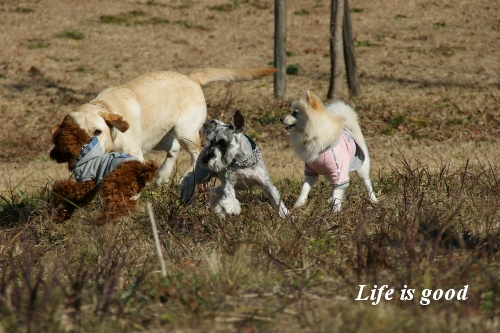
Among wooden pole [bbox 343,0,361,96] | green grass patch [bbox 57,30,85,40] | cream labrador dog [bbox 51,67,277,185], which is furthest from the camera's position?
green grass patch [bbox 57,30,85,40]

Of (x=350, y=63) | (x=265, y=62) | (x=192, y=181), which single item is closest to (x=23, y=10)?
(x=265, y=62)

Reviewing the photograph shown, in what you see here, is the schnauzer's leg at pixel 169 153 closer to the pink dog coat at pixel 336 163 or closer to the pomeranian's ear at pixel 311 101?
the pink dog coat at pixel 336 163

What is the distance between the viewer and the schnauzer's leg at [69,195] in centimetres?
502

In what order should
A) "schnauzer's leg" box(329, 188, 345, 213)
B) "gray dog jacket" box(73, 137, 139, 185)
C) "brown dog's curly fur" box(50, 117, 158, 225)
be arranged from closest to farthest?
"brown dog's curly fur" box(50, 117, 158, 225) < "gray dog jacket" box(73, 137, 139, 185) < "schnauzer's leg" box(329, 188, 345, 213)

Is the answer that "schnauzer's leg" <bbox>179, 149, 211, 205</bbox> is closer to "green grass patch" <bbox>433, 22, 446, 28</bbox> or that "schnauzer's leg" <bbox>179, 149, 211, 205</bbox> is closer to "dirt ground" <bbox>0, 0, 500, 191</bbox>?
"dirt ground" <bbox>0, 0, 500, 191</bbox>

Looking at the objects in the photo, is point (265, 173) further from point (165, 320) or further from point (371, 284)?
point (165, 320)

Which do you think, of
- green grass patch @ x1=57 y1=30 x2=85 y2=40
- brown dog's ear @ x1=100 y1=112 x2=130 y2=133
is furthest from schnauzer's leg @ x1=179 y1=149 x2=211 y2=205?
green grass patch @ x1=57 y1=30 x2=85 y2=40

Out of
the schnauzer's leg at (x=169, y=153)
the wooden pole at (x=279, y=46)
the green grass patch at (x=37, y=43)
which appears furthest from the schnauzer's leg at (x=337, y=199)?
the green grass patch at (x=37, y=43)

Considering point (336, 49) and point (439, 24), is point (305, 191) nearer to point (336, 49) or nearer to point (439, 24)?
point (336, 49)

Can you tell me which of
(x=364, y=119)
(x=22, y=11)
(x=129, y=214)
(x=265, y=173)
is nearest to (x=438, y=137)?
(x=364, y=119)

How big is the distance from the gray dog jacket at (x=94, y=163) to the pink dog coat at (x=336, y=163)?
1698 mm

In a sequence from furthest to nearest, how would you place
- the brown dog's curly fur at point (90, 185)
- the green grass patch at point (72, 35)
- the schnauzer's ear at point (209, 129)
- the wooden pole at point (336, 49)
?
1. the green grass patch at point (72, 35)
2. the wooden pole at point (336, 49)
3. the schnauzer's ear at point (209, 129)
4. the brown dog's curly fur at point (90, 185)

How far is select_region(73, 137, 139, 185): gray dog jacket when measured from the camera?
5.13m

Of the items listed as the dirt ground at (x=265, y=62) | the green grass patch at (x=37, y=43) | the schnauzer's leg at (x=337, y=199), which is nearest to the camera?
the schnauzer's leg at (x=337, y=199)
